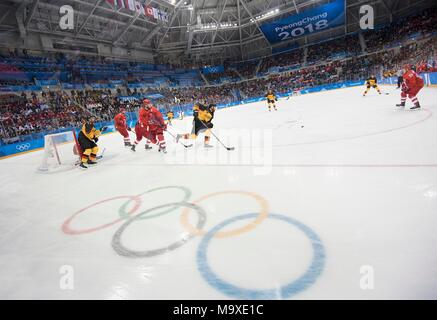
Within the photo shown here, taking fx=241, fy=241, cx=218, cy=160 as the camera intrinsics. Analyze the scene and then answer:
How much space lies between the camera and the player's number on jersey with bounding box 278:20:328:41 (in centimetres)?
3253

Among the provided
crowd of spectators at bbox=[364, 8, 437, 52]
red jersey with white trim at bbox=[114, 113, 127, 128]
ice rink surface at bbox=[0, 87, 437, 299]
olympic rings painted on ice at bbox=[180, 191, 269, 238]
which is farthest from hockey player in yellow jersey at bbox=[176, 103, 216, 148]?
crowd of spectators at bbox=[364, 8, 437, 52]

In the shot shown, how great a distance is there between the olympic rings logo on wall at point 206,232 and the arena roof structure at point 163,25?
22203 mm

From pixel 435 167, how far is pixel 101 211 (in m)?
4.14

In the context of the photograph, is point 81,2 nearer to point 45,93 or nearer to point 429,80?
point 45,93

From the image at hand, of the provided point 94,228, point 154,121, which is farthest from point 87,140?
point 94,228

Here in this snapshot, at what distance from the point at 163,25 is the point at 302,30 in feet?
62.7

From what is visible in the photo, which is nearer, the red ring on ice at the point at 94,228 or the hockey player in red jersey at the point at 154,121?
the red ring on ice at the point at 94,228

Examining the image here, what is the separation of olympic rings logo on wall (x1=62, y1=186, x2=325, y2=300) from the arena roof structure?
2220 centimetres

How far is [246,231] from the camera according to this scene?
214cm

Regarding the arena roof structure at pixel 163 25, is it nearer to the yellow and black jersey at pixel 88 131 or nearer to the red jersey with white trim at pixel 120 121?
the red jersey with white trim at pixel 120 121

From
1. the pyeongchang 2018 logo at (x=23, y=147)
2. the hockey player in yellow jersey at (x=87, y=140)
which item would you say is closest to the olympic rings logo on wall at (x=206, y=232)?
the hockey player in yellow jersey at (x=87, y=140)

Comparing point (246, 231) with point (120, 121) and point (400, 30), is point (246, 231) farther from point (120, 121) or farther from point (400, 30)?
point (400, 30)

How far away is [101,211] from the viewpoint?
312 centimetres

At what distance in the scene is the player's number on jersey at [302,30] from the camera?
107 feet
